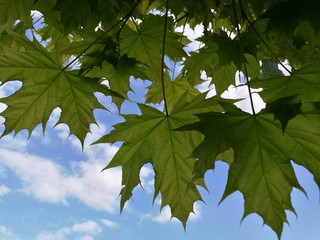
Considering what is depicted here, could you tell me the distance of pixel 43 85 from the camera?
1.35 meters

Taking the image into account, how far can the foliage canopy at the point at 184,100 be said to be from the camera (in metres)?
1.10

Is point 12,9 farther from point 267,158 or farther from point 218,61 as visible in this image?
point 267,158

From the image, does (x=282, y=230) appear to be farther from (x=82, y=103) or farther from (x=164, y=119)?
(x=82, y=103)

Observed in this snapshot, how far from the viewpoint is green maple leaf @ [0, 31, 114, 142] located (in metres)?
1.32

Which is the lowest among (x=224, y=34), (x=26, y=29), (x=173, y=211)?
(x=173, y=211)

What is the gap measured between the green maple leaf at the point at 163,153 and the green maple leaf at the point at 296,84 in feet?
0.66

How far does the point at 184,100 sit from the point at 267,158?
1.01 feet

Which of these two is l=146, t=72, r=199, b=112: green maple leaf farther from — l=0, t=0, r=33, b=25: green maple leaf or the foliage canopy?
l=0, t=0, r=33, b=25: green maple leaf

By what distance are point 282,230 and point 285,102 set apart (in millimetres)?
365

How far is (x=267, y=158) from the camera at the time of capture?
1.16 meters

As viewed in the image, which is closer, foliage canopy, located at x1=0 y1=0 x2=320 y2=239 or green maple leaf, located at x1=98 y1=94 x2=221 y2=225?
foliage canopy, located at x1=0 y1=0 x2=320 y2=239

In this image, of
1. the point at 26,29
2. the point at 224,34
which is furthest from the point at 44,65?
the point at 26,29

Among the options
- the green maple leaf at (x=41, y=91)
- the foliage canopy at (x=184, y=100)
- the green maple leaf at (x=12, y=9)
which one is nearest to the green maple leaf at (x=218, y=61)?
the foliage canopy at (x=184, y=100)

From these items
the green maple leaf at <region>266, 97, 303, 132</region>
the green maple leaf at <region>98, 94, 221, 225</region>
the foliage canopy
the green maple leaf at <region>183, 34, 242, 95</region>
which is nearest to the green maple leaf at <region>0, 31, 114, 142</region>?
the foliage canopy
